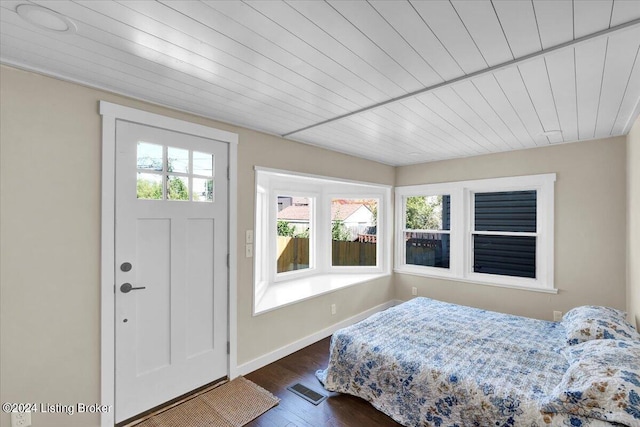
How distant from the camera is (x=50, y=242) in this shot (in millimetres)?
1835

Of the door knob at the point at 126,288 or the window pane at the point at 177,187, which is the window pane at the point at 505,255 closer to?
the window pane at the point at 177,187

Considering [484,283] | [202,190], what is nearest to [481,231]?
[484,283]

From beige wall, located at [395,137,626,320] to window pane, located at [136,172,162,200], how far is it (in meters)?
3.83

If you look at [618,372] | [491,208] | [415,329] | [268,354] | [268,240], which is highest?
[491,208]

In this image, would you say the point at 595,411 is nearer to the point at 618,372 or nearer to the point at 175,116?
the point at 618,372

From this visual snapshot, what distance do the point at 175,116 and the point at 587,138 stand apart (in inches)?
161

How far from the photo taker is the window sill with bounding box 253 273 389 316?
3.20 metres

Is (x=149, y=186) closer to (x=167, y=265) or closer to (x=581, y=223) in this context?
(x=167, y=265)

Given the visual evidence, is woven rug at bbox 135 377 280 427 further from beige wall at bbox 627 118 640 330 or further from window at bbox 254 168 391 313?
beige wall at bbox 627 118 640 330

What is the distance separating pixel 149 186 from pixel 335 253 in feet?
9.82

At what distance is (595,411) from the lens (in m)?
1.50

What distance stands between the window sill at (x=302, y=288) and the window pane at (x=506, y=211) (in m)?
1.62

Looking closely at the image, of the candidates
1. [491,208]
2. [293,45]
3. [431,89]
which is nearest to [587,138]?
[491,208]

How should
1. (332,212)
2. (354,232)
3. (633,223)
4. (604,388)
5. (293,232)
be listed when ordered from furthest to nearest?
(354,232) < (332,212) < (293,232) < (633,223) < (604,388)
